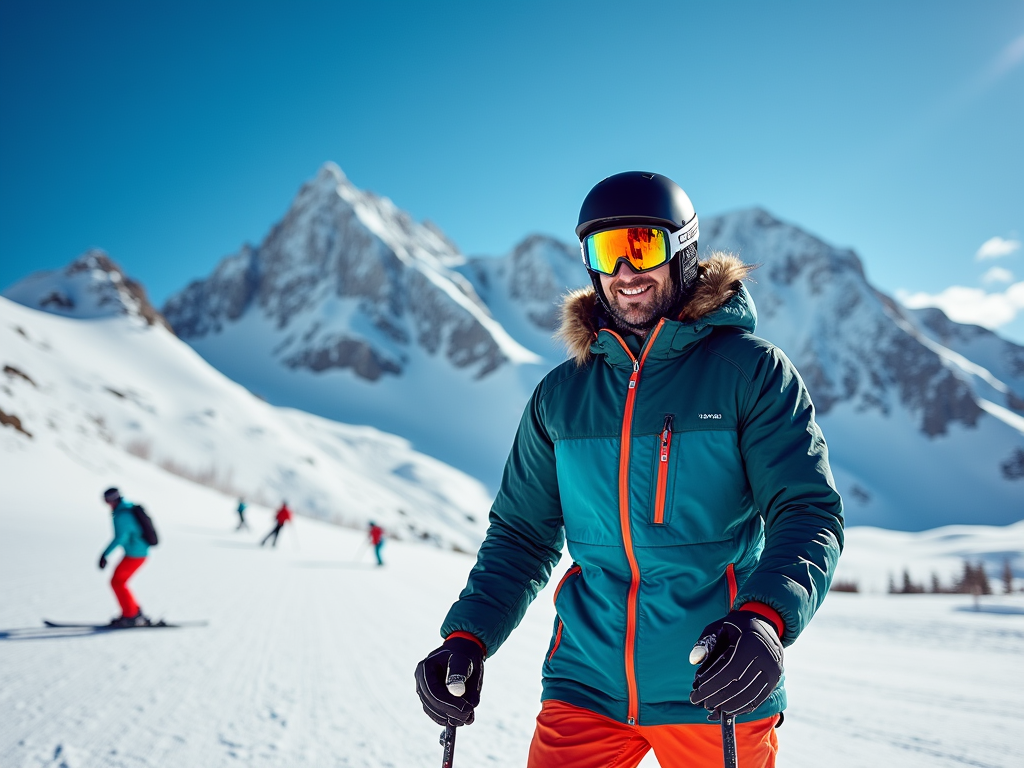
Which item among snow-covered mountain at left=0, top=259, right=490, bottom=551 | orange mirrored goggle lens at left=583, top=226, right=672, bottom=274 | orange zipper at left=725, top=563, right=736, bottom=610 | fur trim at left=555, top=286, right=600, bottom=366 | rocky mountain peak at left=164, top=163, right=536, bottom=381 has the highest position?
rocky mountain peak at left=164, top=163, right=536, bottom=381

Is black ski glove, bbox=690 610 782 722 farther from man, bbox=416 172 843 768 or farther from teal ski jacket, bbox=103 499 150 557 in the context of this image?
teal ski jacket, bbox=103 499 150 557

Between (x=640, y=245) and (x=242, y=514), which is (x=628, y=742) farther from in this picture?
(x=242, y=514)

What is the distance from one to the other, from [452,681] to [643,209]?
5.19 ft

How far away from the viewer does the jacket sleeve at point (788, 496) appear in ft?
4.24

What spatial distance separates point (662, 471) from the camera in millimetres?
1605

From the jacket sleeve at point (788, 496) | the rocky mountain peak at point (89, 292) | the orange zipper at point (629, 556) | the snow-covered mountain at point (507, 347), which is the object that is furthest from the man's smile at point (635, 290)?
the rocky mountain peak at point (89, 292)

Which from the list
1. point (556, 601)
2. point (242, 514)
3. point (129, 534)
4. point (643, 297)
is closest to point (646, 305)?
point (643, 297)

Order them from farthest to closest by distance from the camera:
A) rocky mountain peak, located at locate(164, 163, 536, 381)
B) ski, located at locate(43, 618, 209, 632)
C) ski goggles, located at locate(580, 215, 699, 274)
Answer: rocky mountain peak, located at locate(164, 163, 536, 381), ski, located at locate(43, 618, 209, 632), ski goggles, located at locate(580, 215, 699, 274)

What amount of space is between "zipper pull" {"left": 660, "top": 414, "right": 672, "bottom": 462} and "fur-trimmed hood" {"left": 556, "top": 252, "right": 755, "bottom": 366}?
33 centimetres

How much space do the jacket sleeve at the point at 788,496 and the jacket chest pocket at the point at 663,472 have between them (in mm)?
185

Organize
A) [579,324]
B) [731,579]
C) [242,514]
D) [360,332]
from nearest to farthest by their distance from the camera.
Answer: [731,579] < [579,324] < [242,514] < [360,332]

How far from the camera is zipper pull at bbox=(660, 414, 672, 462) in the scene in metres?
1.61

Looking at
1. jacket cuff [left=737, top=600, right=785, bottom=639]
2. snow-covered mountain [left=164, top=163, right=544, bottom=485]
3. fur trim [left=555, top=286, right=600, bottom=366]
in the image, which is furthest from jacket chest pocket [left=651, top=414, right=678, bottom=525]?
snow-covered mountain [left=164, top=163, right=544, bottom=485]

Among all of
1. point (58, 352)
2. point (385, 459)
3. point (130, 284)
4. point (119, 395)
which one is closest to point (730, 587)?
point (119, 395)
